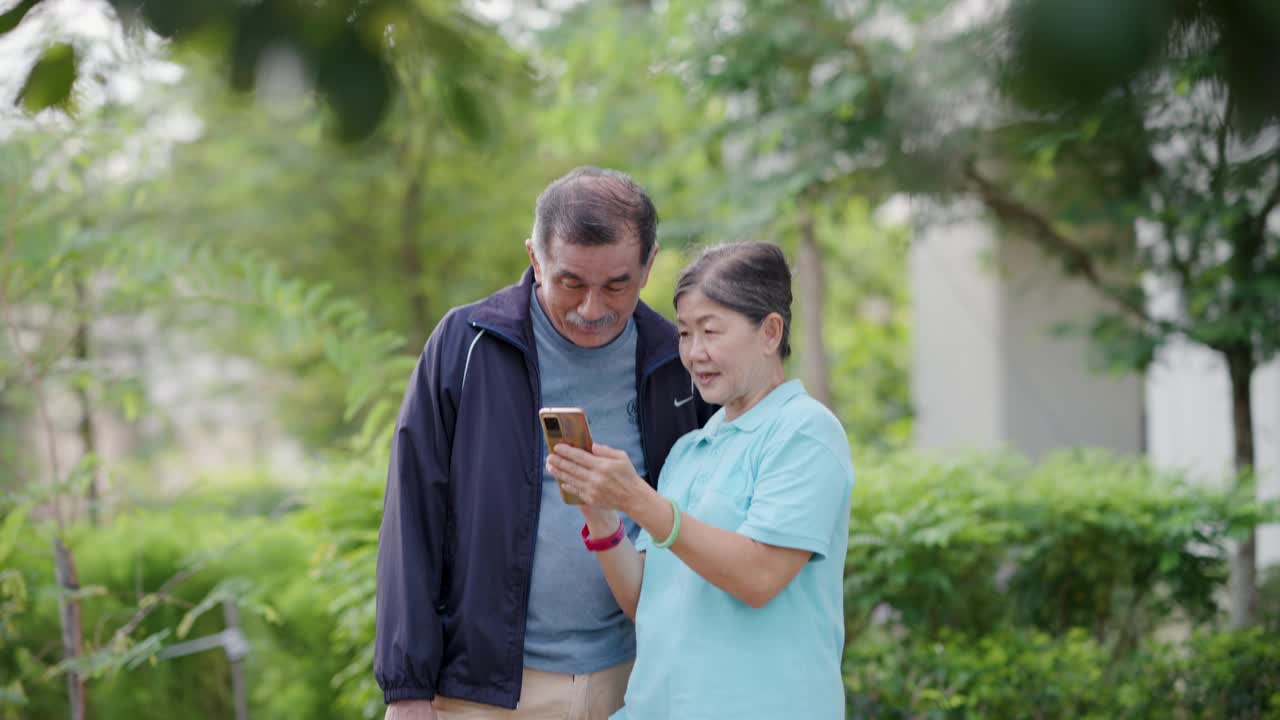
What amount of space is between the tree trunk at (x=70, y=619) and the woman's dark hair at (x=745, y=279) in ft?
8.38

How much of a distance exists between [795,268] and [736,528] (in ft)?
11.1

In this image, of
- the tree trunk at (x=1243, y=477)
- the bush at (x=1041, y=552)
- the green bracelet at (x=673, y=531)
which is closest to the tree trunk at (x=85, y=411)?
the bush at (x=1041, y=552)

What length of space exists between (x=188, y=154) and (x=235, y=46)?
11048 mm

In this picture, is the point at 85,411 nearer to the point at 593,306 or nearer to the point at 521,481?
the point at 521,481

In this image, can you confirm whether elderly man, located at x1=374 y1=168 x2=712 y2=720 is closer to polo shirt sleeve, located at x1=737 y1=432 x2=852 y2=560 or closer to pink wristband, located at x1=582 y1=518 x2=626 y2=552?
pink wristband, located at x1=582 y1=518 x2=626 y2=552

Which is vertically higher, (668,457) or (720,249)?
(720,249)

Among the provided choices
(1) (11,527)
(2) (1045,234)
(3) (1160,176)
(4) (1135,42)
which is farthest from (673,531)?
(2) (1045,234)

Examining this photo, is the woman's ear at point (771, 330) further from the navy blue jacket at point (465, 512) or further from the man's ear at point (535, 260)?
the man's ear at point (535, 260)

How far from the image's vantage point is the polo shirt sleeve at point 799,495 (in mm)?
1843

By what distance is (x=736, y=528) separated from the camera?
6.41 ft

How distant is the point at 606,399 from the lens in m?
2.31

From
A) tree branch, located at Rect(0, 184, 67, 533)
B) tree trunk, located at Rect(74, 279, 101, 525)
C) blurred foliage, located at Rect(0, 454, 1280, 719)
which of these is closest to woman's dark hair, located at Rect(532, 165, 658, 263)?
blurred foliage, located at Rect(0, 454, 1280, 719)

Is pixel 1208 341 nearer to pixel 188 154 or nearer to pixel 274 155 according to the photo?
pixel 274 155

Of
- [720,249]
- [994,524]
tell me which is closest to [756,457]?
[720,249]
